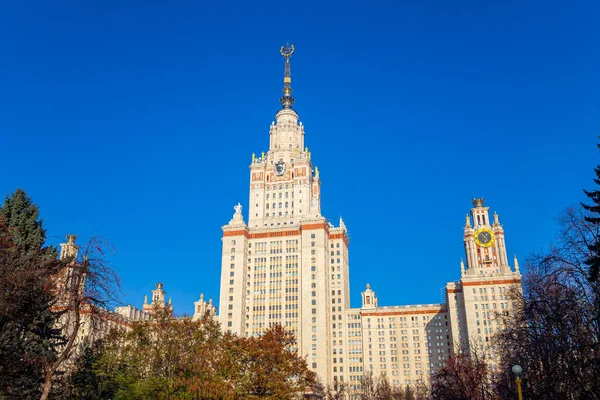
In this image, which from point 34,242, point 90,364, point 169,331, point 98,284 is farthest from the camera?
point 90,364

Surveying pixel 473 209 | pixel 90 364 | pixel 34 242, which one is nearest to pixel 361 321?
pixel 473 209

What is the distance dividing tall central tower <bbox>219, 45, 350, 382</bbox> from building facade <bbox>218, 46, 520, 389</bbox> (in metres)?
0.27

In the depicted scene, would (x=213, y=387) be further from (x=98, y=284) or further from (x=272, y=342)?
(x=98, y=284)

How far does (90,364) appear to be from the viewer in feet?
190

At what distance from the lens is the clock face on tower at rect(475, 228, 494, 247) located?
472 feet

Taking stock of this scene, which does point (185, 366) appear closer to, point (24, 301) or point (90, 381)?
point (90, 381)

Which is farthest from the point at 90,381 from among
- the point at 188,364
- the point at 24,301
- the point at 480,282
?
the point at 480,282

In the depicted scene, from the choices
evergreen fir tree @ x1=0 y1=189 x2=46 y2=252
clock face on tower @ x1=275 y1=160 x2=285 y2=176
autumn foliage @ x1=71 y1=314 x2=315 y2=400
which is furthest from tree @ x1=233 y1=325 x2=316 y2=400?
clock face on tower @ x1=275 y1=160 x2=285 y2=176

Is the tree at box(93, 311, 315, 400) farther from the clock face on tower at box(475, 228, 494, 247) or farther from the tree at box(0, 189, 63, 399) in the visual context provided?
the clock face on tower at box(475, 228, 494, 247)

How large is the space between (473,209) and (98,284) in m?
134

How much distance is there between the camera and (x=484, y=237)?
14500cm

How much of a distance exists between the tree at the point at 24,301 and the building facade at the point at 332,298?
95890mm

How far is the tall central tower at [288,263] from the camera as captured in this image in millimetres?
143500

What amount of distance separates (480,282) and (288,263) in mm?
50155
